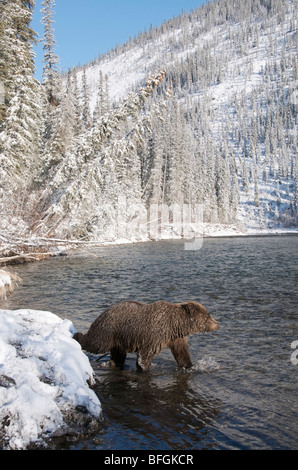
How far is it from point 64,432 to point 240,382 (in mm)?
3453

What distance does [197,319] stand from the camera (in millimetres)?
7027

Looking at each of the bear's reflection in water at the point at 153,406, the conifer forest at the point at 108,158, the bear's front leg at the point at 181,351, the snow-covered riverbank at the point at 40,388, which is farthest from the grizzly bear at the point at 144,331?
the conifer forest at the point at 108,158

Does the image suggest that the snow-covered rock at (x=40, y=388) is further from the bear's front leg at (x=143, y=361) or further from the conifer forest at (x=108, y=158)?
the conifer forest at (x=108, y=158)

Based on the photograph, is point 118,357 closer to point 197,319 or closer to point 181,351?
point 181,351

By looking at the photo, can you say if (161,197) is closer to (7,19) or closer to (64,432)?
(7,19)

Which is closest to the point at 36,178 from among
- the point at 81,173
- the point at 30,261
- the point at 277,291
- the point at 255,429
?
the point at 30,261

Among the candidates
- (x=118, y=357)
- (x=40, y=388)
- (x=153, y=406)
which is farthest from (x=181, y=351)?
(x=40, y=388)

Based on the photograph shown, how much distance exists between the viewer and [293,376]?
260 inches

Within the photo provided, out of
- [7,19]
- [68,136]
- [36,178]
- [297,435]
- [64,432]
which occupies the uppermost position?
[7,19]

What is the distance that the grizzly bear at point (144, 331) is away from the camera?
6613mm

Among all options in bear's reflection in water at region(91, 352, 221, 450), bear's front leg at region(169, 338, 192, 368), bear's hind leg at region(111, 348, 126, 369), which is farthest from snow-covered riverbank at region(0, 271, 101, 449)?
bear's front leg at region(169, 338, 192, 368)

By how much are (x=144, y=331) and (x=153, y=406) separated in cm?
144

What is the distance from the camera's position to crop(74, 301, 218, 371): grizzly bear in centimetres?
661

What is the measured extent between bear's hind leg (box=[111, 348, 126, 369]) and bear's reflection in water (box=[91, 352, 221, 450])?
0.39 ft
